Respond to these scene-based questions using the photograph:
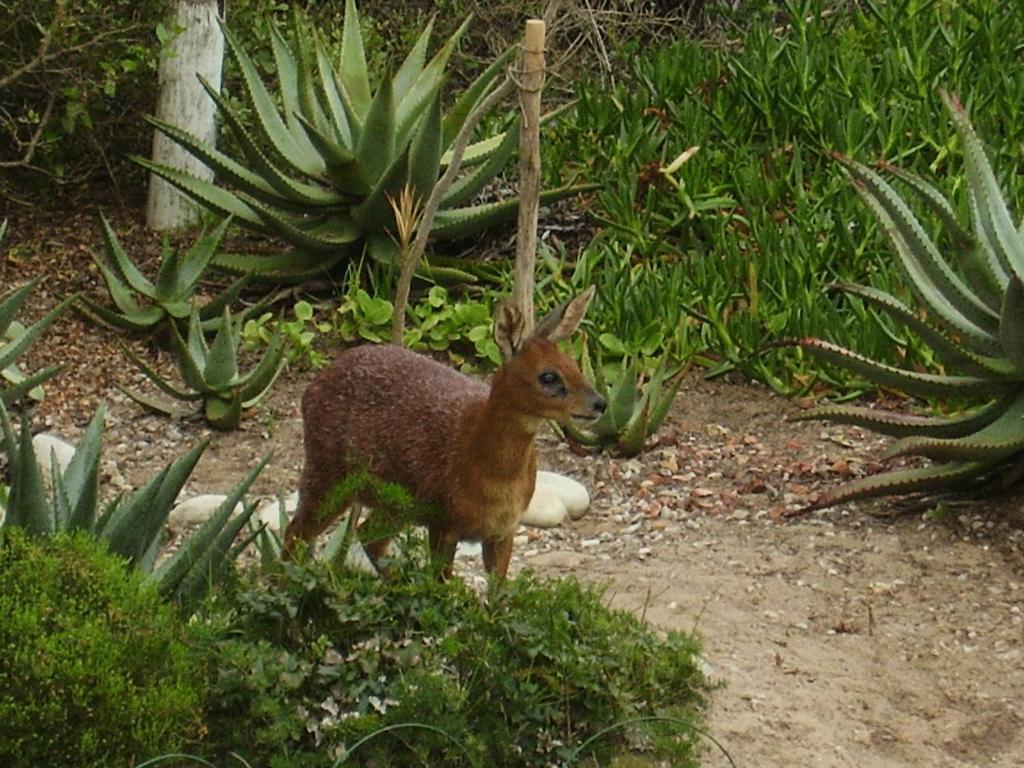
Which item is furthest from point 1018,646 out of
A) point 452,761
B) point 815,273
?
→ point 815,273

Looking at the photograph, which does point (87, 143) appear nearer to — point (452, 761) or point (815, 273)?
point (815, 273)

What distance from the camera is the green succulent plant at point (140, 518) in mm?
4559

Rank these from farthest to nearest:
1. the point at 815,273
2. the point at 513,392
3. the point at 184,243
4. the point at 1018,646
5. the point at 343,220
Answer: the point at 184,243 → the point at 343,220 → the point at 815,273 → the point at 1018,646 → the point at 513,392

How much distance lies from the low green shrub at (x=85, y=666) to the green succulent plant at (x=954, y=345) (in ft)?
10.6

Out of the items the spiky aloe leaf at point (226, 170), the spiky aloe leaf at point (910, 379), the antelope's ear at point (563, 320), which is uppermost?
the antelope's ear at point (563, 320)

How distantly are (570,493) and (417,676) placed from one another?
2.91 metres

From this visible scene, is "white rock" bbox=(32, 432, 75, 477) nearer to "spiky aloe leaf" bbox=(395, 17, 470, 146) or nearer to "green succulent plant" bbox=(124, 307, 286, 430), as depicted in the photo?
"green succulent plant" bbox=(124, 307, 286, 430)

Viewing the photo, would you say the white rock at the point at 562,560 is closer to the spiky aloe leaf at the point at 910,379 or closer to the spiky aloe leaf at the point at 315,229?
the spiky aloe leaf at the point at 910,379

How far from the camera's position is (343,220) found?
9.27 meters

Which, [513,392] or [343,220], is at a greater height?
[513,392]

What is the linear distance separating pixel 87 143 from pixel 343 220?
209 centimetres

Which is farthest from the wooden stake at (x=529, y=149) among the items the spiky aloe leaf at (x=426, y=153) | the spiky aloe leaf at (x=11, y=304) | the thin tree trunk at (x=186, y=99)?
the thin tree trunk at (x=186, y=99)

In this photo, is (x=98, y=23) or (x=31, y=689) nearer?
(x=31, y=689)

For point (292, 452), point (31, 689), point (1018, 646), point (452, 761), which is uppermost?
point (31, 689)
